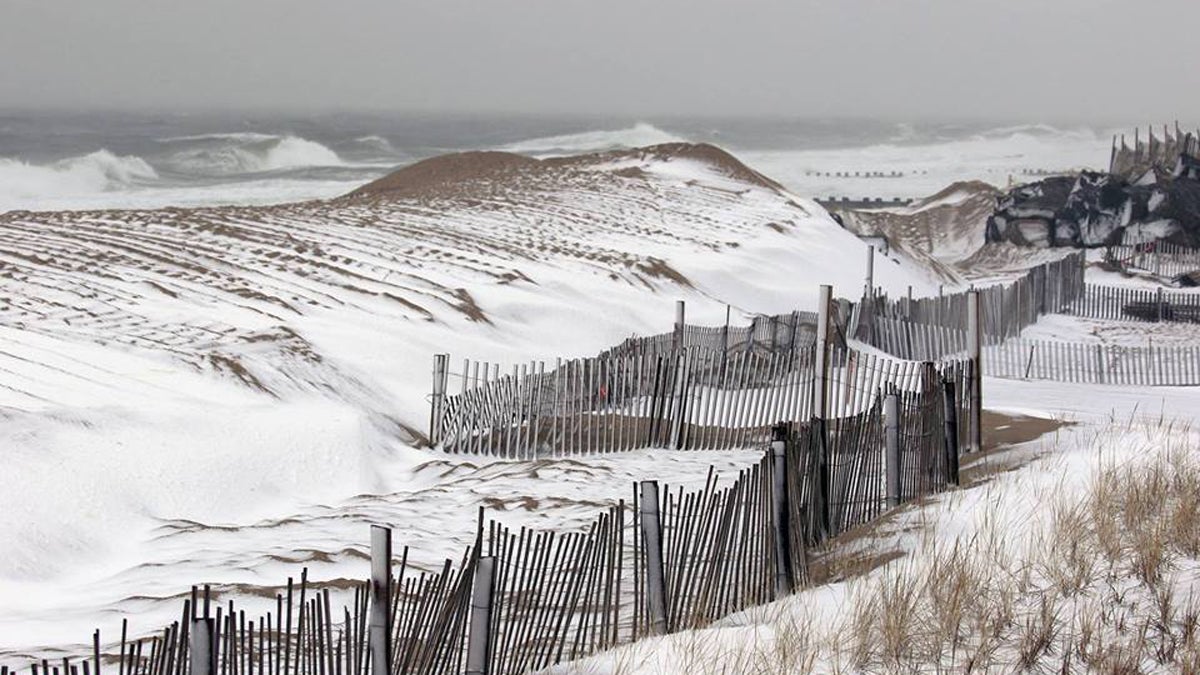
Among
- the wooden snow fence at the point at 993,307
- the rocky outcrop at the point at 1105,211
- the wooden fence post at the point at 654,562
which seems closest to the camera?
the wooden fence post at the point at 654,562

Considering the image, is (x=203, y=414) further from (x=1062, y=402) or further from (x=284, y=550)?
(x=1062, y=402)

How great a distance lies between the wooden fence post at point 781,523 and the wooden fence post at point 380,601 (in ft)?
8.80

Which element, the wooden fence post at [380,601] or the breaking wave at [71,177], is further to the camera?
the breaking wave at [71,177]

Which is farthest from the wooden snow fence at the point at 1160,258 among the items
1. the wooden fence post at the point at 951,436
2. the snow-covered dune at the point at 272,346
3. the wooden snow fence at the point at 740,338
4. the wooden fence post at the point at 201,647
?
the wooden fence post at the point at 201,647

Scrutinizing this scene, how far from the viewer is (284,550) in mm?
10977

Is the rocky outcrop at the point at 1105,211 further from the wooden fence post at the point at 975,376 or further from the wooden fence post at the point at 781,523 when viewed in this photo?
the wooden fence post at the point at 781,523

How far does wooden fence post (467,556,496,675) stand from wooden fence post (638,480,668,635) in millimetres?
1197

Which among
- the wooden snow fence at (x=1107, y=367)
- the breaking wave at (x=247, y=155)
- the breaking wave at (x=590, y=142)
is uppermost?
the breaking wave at (x=590, y=142)

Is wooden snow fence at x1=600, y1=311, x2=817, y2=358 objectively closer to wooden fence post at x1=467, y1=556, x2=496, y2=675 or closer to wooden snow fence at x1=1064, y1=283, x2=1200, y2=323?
wooden fence post at x1=467, y1=556, x2=496, y2=675

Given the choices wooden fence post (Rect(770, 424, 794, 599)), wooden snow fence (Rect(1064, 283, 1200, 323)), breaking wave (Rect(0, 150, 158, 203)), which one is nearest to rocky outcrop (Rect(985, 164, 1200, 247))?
wooden snow fence (Rect(1064, 283, 1200, 323))

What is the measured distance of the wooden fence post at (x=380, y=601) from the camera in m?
6.08

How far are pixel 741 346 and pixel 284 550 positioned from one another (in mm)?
10122

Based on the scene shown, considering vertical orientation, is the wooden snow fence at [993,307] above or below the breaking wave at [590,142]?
below

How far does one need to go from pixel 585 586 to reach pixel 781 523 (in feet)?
4.35
